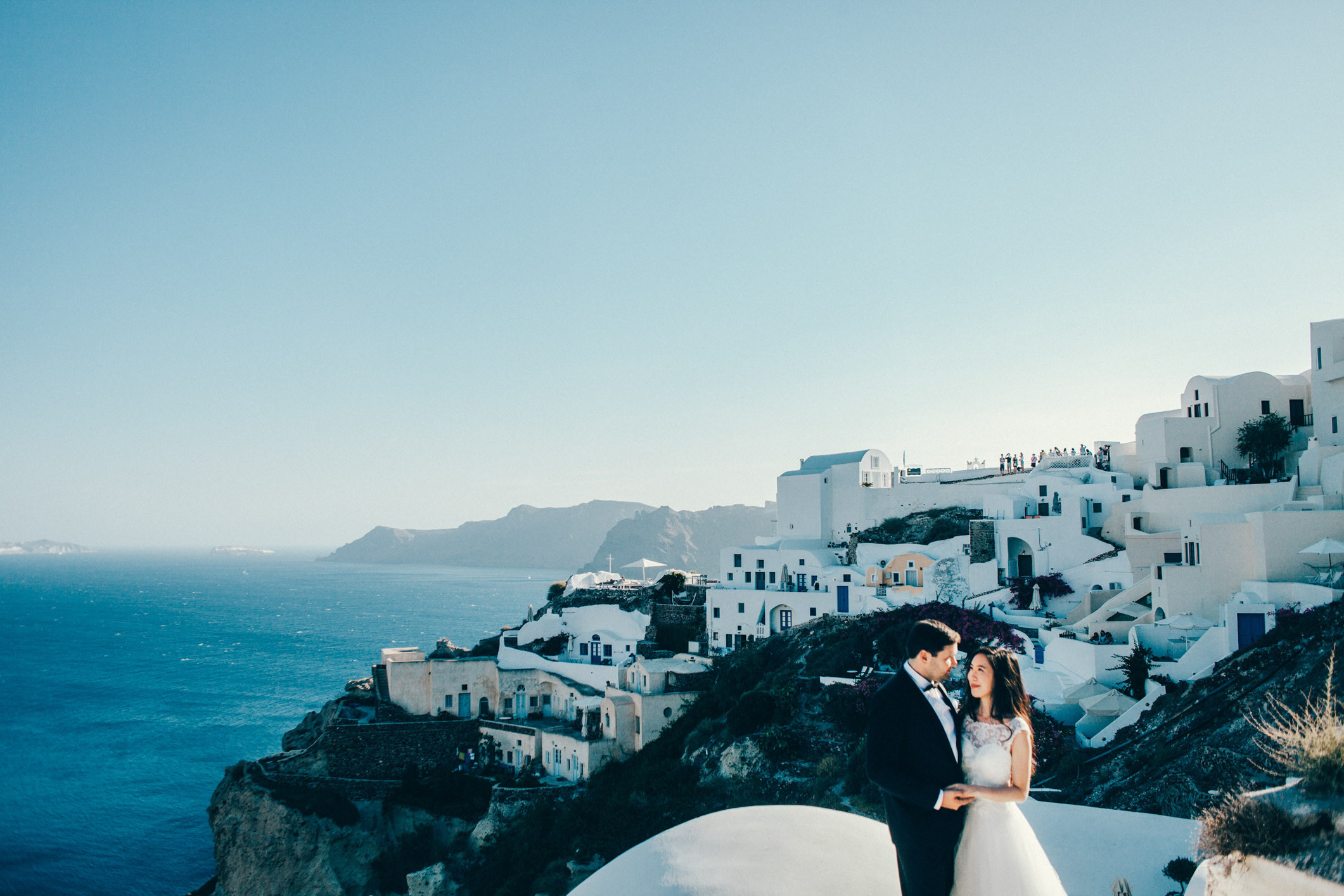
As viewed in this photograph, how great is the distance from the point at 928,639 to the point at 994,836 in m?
1.10

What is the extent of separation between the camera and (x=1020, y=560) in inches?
1297

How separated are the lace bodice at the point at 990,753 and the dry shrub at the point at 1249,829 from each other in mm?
2132

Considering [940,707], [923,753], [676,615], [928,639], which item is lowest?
[676,615]

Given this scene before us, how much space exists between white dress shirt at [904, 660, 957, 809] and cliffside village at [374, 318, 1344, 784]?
1719 centimetres

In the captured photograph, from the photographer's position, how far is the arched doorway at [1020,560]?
32.7m

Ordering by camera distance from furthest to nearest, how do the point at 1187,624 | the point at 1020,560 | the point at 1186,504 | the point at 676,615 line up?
the point at 676,615
the point at 1020,560
the point at 1186,504
the point at 1187,624

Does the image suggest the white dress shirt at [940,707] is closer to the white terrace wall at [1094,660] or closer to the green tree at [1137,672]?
the green tree at [1137,672]

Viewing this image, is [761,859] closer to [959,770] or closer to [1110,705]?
[959,770]

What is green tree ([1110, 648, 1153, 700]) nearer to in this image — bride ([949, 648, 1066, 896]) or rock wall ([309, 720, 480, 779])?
bride ([949, 648, 1066, 896])

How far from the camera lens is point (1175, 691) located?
58.0 ft

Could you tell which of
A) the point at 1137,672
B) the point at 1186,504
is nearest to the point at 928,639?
the point at 1137,672

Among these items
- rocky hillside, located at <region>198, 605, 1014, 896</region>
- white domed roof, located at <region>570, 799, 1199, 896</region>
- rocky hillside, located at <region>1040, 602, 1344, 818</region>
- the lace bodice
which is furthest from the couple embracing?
rocky hillside, located at <region>198, 605, 1014, 896</region>

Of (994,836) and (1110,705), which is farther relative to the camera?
(1110,705)

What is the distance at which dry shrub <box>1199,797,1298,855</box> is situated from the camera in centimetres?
484
